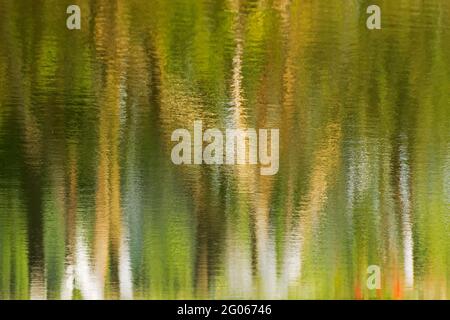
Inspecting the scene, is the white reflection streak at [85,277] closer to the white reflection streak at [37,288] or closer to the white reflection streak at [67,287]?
the white reflection streak at [67,287]

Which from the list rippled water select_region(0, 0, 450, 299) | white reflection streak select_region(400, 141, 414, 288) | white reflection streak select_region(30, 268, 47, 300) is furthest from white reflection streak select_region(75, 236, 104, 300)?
white reflection streak select_region(400, 141, 414, 288)

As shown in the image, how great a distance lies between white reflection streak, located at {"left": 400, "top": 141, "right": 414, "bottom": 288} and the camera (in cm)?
330

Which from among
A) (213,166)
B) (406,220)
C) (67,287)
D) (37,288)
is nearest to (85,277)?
(67,287)

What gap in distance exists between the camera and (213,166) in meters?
3.28

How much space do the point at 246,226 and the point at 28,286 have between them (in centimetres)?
83

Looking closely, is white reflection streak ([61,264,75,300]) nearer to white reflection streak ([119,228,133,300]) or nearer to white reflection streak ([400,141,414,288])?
white reflection streak ([119,228,133,300])

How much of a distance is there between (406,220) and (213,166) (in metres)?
0.74

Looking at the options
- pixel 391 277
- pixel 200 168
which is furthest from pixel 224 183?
pixel 391 277

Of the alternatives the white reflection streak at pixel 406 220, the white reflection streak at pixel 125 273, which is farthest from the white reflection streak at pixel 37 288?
the white reflection streak at pixel 406 220

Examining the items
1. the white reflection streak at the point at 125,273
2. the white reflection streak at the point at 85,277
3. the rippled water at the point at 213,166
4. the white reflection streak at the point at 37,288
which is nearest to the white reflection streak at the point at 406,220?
the rippled water at the point at 213,166

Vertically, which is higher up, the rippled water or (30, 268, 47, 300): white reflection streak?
the rippled water

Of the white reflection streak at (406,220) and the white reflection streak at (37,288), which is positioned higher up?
the white reflection streak at (406,220)

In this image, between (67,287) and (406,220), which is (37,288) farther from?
(406,220)

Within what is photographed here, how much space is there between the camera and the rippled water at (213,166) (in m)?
3.27
